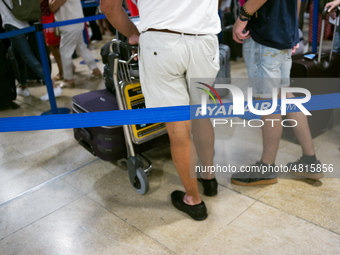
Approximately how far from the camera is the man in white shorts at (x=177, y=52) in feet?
6.10

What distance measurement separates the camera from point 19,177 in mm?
2900

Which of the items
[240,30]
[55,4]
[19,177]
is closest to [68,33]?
[55,4]

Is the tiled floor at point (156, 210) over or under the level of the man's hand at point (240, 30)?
under

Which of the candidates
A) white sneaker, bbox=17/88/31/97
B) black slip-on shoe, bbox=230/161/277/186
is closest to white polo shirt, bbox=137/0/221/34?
black slip-on shoe, bbox=230/161/277/186

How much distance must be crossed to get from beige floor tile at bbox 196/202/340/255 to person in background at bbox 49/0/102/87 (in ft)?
10.5

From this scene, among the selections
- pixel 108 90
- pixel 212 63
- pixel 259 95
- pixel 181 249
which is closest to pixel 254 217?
pixel 181 249

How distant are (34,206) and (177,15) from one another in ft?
5.18

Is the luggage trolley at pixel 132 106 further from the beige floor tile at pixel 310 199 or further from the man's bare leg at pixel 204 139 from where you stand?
the beige floor tile at pixel 310 199

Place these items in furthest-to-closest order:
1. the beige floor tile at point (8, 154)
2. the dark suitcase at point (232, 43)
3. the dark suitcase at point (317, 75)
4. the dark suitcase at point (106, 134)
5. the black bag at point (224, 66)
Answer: the dark suitcase at point (232, 43)
the black bag at point (224, 66)
the beige floor tile at point (8, 154)
the dark suitcase at point (317, 75)
the dark suitcase at point (106, 134)

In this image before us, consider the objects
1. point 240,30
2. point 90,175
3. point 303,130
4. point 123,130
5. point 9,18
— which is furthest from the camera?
point 9,18

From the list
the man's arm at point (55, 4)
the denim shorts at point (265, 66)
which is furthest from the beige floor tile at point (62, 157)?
the man's arm at point (55, 4)

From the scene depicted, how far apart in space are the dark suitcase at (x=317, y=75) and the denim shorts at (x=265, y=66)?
0.51 m

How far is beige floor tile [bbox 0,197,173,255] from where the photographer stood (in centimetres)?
209

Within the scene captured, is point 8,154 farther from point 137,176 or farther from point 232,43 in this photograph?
point 232,43
